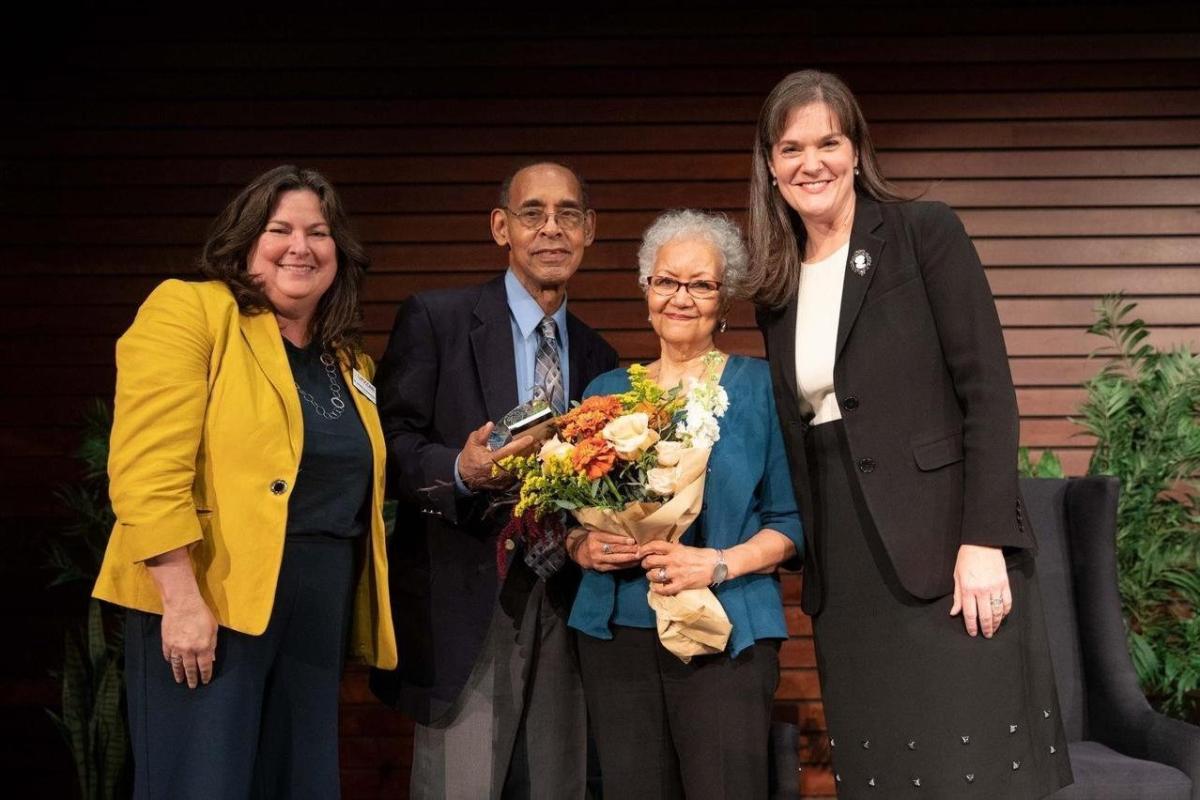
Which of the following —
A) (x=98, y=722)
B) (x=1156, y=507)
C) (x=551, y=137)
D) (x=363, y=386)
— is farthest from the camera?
(x=551, y=137)

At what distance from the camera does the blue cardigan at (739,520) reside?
244 centimetres

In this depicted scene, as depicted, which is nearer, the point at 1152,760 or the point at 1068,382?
the point at 1152,760

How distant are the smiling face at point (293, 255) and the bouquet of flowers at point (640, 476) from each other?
669 millimetres

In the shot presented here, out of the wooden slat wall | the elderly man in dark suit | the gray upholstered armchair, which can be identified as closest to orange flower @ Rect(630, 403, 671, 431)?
the elderly man in dark suit

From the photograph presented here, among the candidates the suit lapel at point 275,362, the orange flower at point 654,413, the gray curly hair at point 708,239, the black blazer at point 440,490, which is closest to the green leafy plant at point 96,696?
the black blazer at point 440,490

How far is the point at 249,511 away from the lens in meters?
2.36

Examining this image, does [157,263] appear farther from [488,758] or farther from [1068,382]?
[1068,382]

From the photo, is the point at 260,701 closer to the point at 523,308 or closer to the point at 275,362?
the point at 275,362

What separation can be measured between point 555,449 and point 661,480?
0.24 m

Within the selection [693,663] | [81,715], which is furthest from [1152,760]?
[81,715]

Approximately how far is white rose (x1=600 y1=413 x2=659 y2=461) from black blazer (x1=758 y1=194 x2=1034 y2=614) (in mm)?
413

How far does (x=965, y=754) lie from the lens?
2.14 meters

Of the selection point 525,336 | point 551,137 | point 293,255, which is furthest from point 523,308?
point 551,137

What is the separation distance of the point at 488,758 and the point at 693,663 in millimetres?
675
